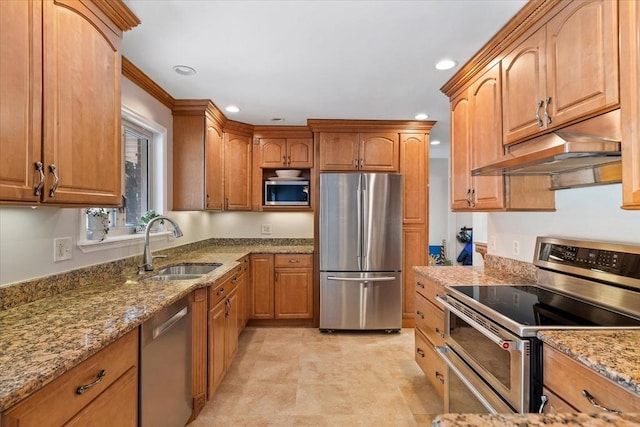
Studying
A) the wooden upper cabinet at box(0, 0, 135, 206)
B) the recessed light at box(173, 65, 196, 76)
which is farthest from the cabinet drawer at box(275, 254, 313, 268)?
the wooden upper cabinet at box(0, 0, 135, 206)

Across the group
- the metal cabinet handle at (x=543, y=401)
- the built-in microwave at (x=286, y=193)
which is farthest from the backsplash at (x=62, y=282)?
the metal cabinet handle at (x=543, y=401)

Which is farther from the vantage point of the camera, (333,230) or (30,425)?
(333,230)

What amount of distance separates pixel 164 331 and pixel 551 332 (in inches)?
67.7

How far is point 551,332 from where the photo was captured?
1172 mm

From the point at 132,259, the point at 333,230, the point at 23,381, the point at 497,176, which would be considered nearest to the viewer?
the point at 23,381

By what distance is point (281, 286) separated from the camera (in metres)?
3.69

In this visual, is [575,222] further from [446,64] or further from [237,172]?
[237,172]

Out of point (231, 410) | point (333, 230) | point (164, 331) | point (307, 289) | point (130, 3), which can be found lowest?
point (231, 410)

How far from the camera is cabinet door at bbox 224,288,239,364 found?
96.8 inches

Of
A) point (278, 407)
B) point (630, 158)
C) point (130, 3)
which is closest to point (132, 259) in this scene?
point (278, 407)

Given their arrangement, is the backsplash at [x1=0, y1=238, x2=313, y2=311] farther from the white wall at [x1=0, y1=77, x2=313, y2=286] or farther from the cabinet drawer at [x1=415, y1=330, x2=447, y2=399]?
the cabinet drawer at [x1=415, y1=330, x2=447, y2=399]

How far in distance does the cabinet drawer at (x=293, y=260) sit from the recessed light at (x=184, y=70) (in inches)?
82.5

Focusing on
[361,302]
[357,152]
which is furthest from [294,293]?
[357,152]

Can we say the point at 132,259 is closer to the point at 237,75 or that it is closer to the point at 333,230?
the point at 237,75
